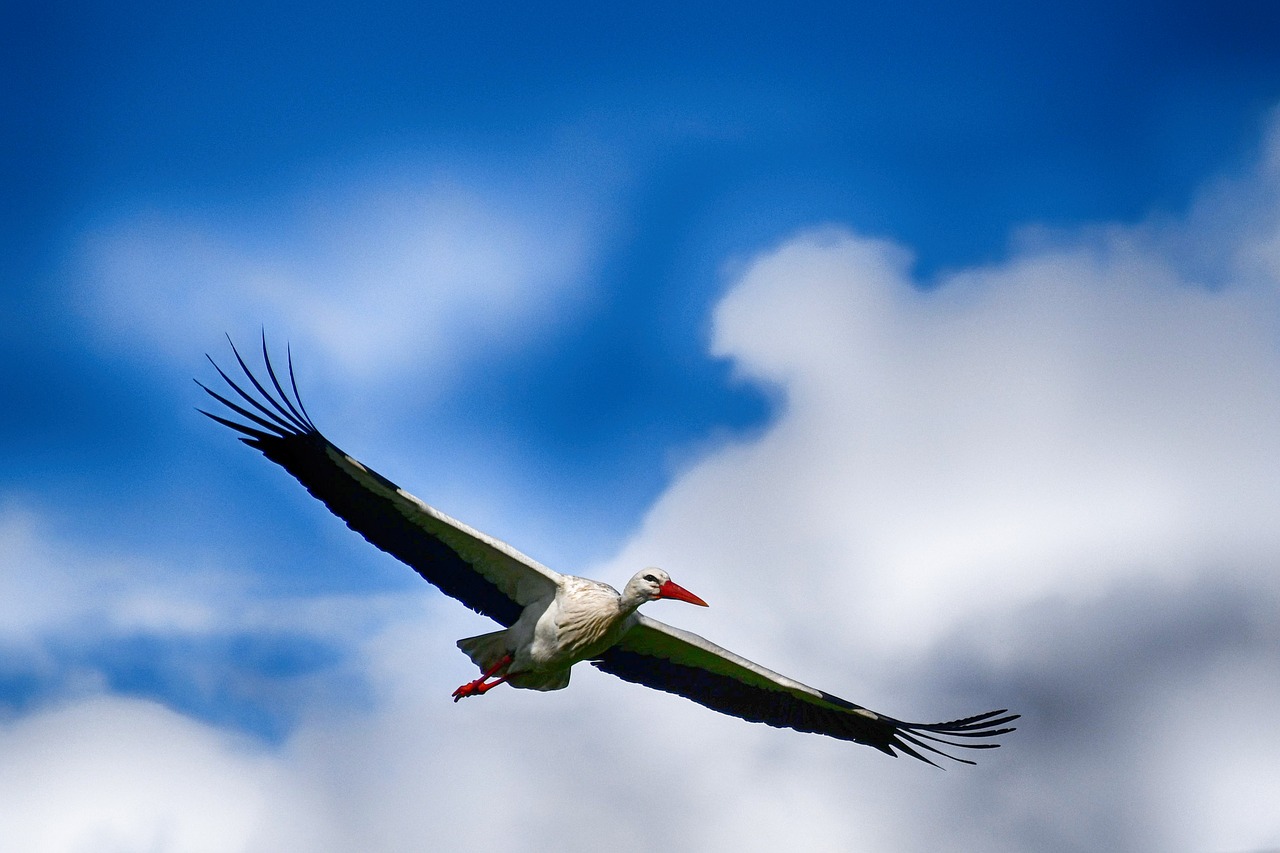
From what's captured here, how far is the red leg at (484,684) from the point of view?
40.5 feet

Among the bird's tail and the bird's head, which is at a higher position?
the bird's head

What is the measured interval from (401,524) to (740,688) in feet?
14.3

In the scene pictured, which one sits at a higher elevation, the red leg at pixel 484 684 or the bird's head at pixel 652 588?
the bird's head at pixel 652 588

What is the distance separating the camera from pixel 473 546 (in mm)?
12586

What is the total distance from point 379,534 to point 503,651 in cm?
177

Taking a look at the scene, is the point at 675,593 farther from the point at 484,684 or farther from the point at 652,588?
the point at 484,684

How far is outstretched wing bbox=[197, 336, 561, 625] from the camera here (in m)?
12.2

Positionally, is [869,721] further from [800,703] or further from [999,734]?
[999,734]

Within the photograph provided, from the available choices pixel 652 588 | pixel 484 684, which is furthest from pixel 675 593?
pixel 484 684

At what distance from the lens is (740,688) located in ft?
46.6

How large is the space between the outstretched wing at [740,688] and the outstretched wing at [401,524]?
155 centimetres

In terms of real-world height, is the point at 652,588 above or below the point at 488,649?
above

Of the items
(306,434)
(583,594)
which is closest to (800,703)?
(583,594)

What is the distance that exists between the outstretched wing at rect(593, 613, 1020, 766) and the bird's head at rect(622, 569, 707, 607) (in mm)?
948
